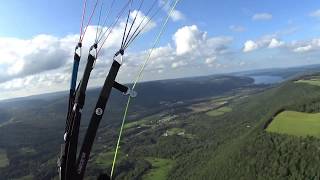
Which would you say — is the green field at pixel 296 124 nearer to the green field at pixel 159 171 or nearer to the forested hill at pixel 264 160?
the forested hill at pixel 264 160

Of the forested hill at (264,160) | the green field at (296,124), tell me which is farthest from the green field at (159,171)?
the green field at (296,124)

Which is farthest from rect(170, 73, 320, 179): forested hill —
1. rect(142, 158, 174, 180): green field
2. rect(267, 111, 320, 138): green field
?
rect(142, 158, 174, 180): green field

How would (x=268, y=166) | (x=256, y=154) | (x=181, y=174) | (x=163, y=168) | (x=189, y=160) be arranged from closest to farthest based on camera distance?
(x=268, y=166), (x=256, y=154), (x=181, y=174), (x=163, y=168), (x=189, y=160)

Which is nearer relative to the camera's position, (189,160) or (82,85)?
(82,85)

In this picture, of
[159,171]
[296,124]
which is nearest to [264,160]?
[296,124]

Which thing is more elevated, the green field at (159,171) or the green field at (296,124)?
the green field at (296,124)

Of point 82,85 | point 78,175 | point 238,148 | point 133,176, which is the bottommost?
point 133,176

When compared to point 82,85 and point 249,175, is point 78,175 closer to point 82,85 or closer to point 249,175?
point 82,85

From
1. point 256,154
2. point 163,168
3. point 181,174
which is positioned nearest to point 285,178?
point 256,154

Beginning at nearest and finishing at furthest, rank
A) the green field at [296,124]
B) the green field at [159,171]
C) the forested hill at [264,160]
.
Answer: the forested hill at [264,160] → the green field at [296,124] → the green field at [159,171]
